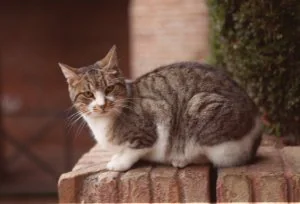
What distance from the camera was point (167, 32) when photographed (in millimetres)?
6316

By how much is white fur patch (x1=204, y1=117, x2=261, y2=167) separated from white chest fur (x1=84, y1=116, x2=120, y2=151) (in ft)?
1.45

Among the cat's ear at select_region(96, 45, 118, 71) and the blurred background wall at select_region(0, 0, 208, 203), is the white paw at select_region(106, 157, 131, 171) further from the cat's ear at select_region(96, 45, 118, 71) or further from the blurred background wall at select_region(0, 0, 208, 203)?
the blurred background wall at select_region(0, 0, 208, 203)

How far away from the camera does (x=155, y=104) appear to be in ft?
10.00

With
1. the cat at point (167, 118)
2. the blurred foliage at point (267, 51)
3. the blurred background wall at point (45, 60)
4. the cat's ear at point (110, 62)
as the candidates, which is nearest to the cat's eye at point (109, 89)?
the cat at point (167, 118)

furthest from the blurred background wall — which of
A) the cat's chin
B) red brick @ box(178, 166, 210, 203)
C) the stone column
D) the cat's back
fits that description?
red brick @ box(178, 166, 210, 203)

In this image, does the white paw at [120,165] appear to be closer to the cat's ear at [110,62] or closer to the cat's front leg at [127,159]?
the cat's front leg at [127,159]

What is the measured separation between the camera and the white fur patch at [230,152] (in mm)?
2992

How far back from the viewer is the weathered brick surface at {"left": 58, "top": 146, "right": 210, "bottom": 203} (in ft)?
9.55

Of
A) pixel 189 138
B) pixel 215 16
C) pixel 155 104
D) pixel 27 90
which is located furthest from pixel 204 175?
pixel 27 90

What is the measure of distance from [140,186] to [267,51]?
104 centimetres

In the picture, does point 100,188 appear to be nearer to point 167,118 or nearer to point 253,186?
point 167,118

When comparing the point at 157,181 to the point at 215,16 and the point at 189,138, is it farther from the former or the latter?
the point at 215,16

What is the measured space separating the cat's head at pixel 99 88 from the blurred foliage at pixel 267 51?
2.61ft

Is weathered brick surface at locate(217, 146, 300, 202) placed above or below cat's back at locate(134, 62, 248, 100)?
below
